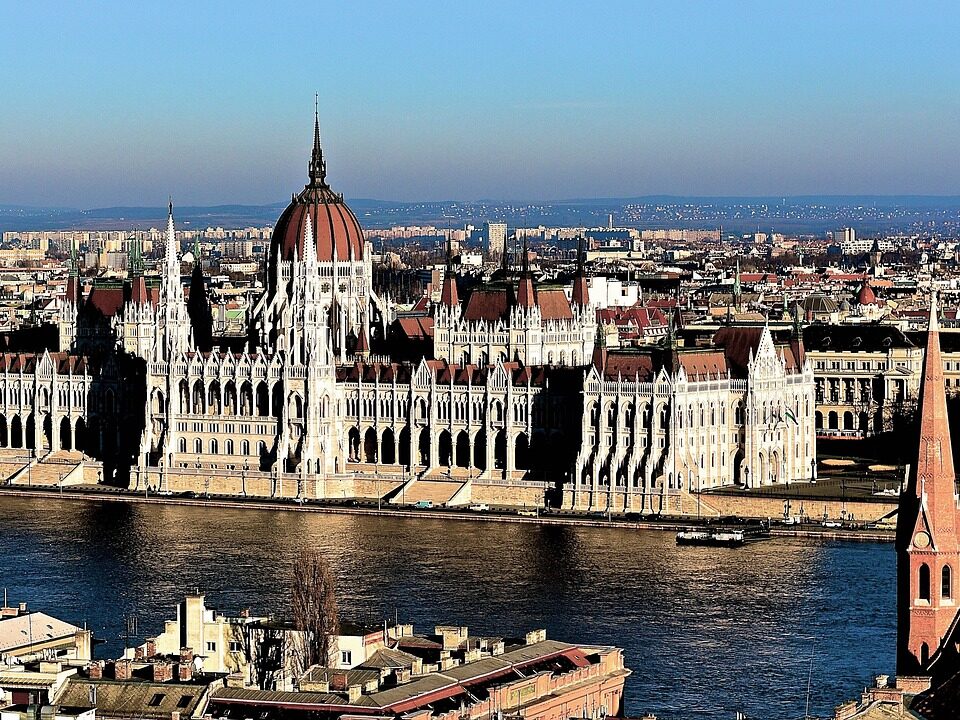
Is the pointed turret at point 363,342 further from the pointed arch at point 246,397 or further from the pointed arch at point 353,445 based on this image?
the pointed arch at point 246,397

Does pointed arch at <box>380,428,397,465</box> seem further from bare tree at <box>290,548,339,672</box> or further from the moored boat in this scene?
bare tree at <box>290,548,339,672</box>

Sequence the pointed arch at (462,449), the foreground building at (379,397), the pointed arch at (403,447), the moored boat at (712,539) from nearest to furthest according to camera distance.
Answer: the moored boat at (712,539) → the foreground building at (379,397) → the pointed arch at (462,449) → the pointed arch at (403,447)

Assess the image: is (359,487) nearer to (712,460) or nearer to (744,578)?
(712,460)

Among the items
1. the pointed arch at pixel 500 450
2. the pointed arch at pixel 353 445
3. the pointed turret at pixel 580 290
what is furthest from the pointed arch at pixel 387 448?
the pointed turret at pixel 580 290

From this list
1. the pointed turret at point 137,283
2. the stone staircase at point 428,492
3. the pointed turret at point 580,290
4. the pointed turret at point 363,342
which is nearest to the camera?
the stone staircase at point 428,492

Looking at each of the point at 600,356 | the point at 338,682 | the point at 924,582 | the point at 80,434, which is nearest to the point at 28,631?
the point at 338,682

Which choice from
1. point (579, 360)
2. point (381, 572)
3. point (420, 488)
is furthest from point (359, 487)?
point (381, 572)

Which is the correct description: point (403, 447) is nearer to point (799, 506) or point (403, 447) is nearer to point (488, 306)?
point (488, 306)
